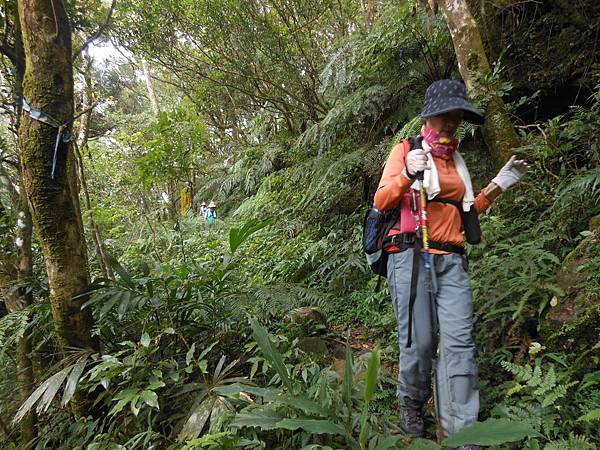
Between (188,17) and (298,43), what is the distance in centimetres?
214

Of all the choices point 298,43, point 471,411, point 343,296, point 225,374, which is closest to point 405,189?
point 471,411

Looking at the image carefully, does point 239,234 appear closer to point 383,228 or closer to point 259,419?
point 383,228

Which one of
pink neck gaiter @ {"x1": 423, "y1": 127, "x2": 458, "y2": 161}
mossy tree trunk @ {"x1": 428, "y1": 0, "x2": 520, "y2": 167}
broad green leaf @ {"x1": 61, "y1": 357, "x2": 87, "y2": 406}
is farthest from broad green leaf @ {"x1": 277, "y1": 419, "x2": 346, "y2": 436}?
mossy tree trunk @ {"x1": 428, "y1": 0, "x2": 520, "y2": 167}

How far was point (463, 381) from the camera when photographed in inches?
77.2

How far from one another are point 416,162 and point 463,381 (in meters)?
1.21

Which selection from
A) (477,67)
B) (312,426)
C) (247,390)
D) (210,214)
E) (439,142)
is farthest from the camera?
(210,214)

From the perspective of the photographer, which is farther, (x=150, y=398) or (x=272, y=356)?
(x=150, y=398)

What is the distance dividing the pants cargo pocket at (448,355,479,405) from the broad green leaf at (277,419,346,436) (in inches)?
31.8

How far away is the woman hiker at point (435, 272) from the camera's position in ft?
6.59

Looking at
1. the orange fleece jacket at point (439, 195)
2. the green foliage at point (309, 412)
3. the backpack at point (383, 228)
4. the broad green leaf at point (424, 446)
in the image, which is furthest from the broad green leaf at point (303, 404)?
the orange fleece jacket at point (439, 195)

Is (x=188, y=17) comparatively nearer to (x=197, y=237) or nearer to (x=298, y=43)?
(x=298, y=43)

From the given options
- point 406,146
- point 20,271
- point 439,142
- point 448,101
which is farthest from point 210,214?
point 448,101

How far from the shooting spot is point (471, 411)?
6.31 ft

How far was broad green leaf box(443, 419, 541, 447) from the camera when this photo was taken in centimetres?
127
